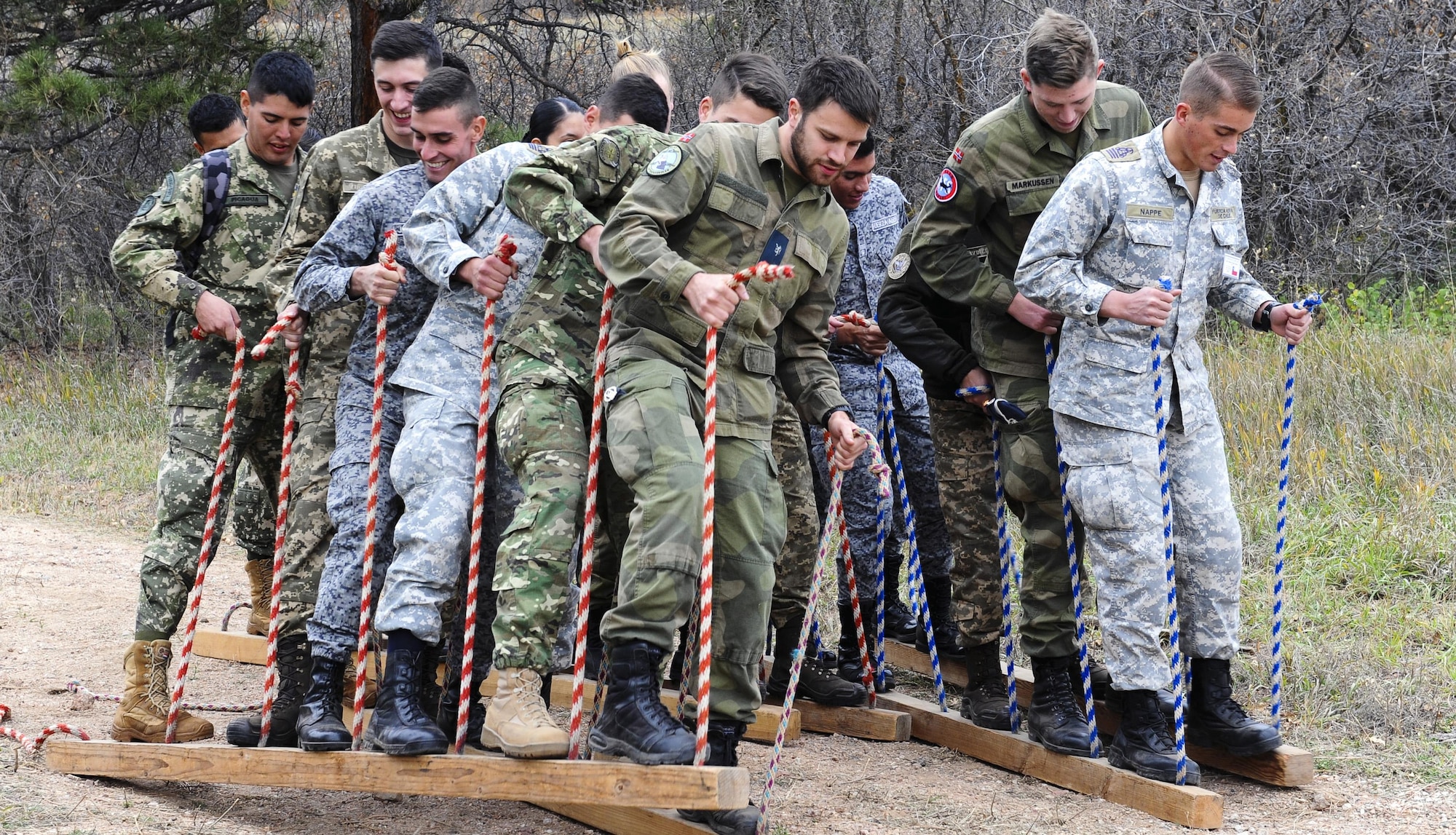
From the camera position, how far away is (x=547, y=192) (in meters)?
4.02

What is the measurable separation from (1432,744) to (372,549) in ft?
11.6

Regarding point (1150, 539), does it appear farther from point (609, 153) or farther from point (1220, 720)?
point (609, 153)

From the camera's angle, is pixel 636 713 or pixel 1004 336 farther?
pixel 1004 336

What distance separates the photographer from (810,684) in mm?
5445

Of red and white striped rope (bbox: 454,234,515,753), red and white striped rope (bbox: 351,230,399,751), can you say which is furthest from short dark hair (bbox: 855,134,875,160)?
red and white striped rope (bbox: 351,230,399,751)

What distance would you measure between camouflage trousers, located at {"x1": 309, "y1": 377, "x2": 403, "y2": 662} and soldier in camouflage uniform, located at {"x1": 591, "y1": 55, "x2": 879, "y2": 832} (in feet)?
2.94

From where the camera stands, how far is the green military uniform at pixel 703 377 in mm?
3664

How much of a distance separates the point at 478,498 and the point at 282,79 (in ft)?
6.85

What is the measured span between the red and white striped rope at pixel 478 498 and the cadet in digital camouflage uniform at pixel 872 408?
185 cm

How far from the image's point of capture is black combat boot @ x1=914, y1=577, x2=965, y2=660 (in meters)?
5.83

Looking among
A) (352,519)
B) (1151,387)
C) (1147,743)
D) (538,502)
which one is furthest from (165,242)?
(1147,743)

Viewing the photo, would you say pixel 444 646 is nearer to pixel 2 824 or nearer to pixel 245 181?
pixel 2 824

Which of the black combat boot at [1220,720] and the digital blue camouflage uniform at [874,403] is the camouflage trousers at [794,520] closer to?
the digital blue camouflage uniform at [874,403]

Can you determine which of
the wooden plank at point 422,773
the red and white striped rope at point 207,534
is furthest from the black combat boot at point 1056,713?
the red and white striped rope at point 207,534
